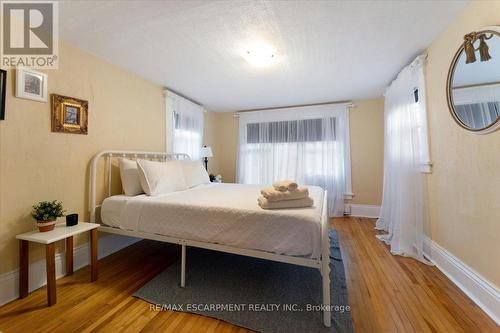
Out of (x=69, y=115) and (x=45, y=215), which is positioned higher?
(x=69, y=115)

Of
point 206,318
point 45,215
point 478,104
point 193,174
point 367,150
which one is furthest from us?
point 367,150

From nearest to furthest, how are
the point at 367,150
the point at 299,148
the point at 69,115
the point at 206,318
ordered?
1. the point at 206,318
2. the point at 69,115
3. the point at 367,150
4. the point at 299,148

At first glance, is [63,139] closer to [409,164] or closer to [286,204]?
[286,204]

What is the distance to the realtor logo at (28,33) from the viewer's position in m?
1.60

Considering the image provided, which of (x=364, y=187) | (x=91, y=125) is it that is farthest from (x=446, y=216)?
(x=91, y=125)

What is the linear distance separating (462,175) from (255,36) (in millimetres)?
2204

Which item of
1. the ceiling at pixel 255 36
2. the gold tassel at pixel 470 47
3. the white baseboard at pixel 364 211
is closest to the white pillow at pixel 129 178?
the ceiling at pixel 255 36

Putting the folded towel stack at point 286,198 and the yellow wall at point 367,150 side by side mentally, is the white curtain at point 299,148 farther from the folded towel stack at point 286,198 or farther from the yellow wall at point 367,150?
the folded towel stack at point 286,198

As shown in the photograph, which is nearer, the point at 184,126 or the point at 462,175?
the point at 462,175

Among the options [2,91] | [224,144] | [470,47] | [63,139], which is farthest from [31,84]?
[470,47]

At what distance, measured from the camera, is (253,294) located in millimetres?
1683

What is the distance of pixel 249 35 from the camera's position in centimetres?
193

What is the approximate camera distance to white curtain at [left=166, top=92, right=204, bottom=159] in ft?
10.9

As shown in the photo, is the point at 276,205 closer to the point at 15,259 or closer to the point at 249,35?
the point at 249,35
